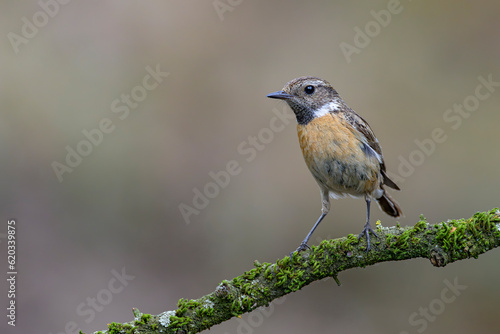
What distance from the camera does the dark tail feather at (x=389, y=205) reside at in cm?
578

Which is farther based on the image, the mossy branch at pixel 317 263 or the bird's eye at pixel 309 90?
the bird's eye at pixel 309 90

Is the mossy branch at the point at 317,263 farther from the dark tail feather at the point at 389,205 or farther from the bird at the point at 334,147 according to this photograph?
the dark tail feather at the point at 389,205

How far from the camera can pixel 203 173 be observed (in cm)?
961

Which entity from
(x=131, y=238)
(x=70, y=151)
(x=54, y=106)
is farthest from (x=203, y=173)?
A: (x=54, y=106)

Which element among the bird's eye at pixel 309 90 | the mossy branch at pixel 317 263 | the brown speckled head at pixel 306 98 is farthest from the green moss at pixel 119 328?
the bird's eye at pixel 309 90

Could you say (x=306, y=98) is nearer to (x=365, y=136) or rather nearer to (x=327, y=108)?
(x=327, y=108)

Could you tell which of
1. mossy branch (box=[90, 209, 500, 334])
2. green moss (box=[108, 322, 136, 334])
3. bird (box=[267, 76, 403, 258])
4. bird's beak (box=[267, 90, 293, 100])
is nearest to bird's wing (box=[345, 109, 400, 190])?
bird (box=[267, 76, 403, 258])

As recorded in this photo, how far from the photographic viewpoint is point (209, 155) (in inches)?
384

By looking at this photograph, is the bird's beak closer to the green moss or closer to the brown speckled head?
the brown speckled head

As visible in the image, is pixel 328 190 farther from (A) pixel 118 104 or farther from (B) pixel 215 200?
(A) pixel 118 104

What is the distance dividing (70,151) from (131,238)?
79.6 inches

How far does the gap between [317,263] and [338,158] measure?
147 cm

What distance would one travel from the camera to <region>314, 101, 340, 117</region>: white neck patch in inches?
218

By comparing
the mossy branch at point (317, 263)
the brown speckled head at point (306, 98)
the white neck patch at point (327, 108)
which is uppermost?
the brown speckled head at point (306, 98)
